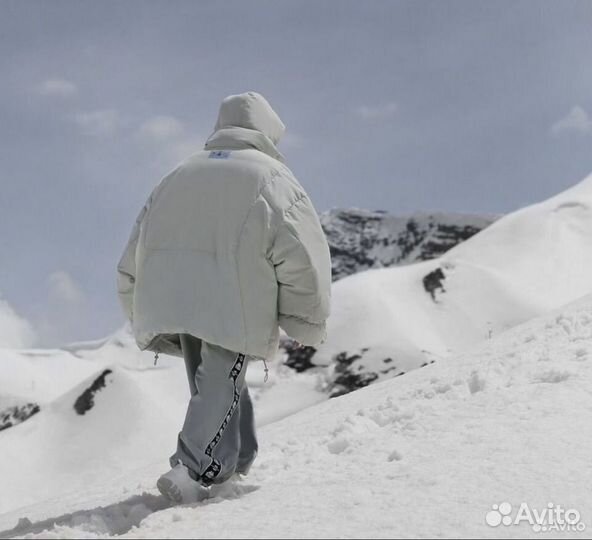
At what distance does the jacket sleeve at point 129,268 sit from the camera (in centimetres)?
400

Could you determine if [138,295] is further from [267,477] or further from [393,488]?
[393,488]

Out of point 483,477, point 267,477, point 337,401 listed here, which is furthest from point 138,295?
point 337,401

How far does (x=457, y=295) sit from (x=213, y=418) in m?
29.2

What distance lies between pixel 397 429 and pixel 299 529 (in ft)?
5.46

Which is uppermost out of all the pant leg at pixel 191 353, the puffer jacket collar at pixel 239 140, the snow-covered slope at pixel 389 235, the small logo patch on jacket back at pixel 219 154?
the snow-covered slope at pixel 389 235

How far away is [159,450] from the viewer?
22.2 metres

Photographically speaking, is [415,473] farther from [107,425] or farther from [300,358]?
[300,358]

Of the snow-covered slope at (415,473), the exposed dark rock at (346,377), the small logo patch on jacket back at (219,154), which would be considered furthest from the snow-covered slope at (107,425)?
the small logo patch on jacket back at (219,154)

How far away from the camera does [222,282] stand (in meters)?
3.58

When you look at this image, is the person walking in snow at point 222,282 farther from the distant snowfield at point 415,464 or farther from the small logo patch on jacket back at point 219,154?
the distant snowfield at point 415,464

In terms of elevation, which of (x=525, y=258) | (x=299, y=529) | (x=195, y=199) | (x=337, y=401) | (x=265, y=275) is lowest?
(x=299, y=529)

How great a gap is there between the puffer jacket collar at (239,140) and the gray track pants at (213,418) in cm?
101

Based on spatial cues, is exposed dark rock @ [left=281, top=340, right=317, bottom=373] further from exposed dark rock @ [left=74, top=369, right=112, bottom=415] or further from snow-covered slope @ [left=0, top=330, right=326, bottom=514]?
exposed dark rock @ [left=74, top=369, right=112, bottom=415]

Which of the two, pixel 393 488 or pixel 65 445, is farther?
pixel 65 445
